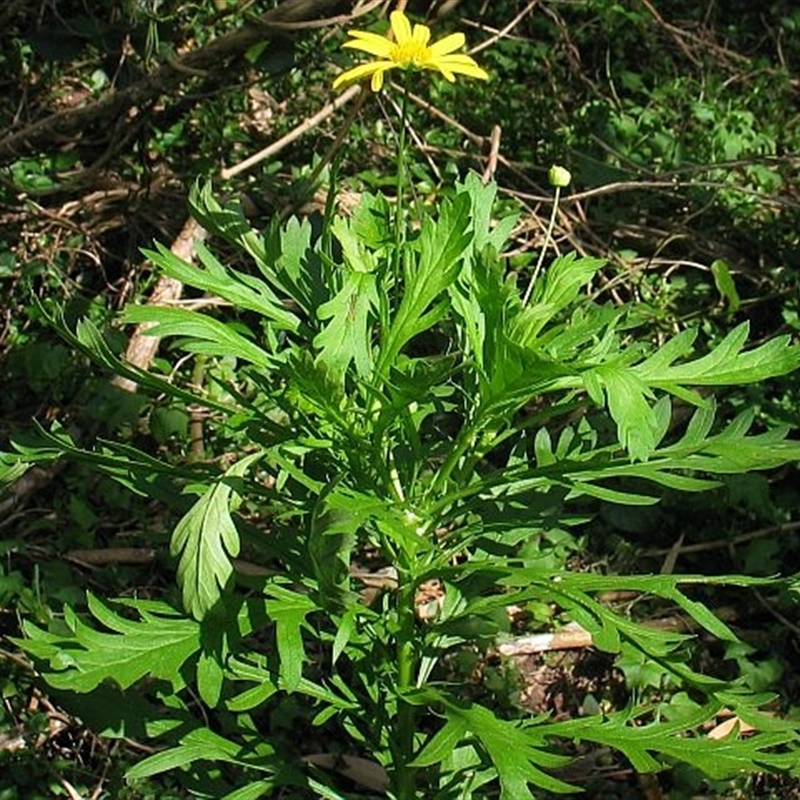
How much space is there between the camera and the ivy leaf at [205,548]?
1.91 m

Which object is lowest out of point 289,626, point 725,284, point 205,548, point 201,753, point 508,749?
point 725,284

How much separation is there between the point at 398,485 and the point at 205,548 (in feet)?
1.27

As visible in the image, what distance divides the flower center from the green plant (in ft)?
0.63

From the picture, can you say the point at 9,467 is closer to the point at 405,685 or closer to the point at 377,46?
the point at 405,685

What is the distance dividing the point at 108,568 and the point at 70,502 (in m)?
0.22

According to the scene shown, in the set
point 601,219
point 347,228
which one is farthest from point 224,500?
point 601,219

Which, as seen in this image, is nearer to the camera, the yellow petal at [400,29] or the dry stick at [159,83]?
the yellow petal at [400,29]

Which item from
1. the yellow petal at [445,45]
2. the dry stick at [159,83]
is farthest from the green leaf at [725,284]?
the yellow petal at [445,45]

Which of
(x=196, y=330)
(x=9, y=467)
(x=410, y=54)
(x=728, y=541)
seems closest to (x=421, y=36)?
(x=410, y=54)

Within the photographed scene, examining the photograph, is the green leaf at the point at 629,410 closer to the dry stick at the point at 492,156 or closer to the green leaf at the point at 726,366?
the green leaf at the point at 726,366

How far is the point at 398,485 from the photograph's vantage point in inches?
86.5

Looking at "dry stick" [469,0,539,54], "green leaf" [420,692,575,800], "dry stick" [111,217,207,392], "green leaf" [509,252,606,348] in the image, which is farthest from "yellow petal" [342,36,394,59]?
"dry stick" [469,0,539,54]

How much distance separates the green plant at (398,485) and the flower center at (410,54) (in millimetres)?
191

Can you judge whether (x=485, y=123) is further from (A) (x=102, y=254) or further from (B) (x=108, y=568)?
(B) (x=108, y=568)
